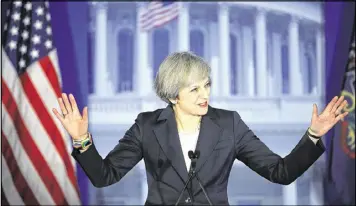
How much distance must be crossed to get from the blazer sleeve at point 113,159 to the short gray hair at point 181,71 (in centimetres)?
19

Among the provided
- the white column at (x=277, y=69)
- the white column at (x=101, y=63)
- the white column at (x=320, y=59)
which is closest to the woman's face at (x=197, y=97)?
the white column at (x=101, y=63)

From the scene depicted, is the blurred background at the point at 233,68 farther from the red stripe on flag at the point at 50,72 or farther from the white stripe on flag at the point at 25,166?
the white stripe on flag at the point at 25,166

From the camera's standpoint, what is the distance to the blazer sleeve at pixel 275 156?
1.73m

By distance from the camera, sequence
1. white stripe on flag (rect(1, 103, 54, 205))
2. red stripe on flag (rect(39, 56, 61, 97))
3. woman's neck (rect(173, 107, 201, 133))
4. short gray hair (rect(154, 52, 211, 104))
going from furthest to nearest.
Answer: red stripe on flag (rect(39, 56, 61, 97)), white stripe on flag (rect(1, 103, 54, 205)), woman's neck (rect(173, 107, 201, 133)), short gray hair (rect(154, 52, 211, 104))

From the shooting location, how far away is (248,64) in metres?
4.86

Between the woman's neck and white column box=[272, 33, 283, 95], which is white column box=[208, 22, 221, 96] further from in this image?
the woman's neck

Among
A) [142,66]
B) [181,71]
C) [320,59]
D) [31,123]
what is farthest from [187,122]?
[320,59]

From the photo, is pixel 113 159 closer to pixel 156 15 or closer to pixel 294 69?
pixel 156 15

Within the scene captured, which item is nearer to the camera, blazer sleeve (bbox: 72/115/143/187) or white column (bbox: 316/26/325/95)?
blazer sleeve (bbox: 72/115/143/187)

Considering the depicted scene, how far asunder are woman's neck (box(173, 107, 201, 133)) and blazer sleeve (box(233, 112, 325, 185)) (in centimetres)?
14

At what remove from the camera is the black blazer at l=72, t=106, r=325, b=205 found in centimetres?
173

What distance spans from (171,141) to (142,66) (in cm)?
307

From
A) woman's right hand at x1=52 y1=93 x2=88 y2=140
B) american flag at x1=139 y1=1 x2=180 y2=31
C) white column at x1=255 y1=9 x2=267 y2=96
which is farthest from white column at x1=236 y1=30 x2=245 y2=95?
woman's right hand at x1=52 y1=93 x2=88 y2=140

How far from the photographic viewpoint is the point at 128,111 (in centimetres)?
477
